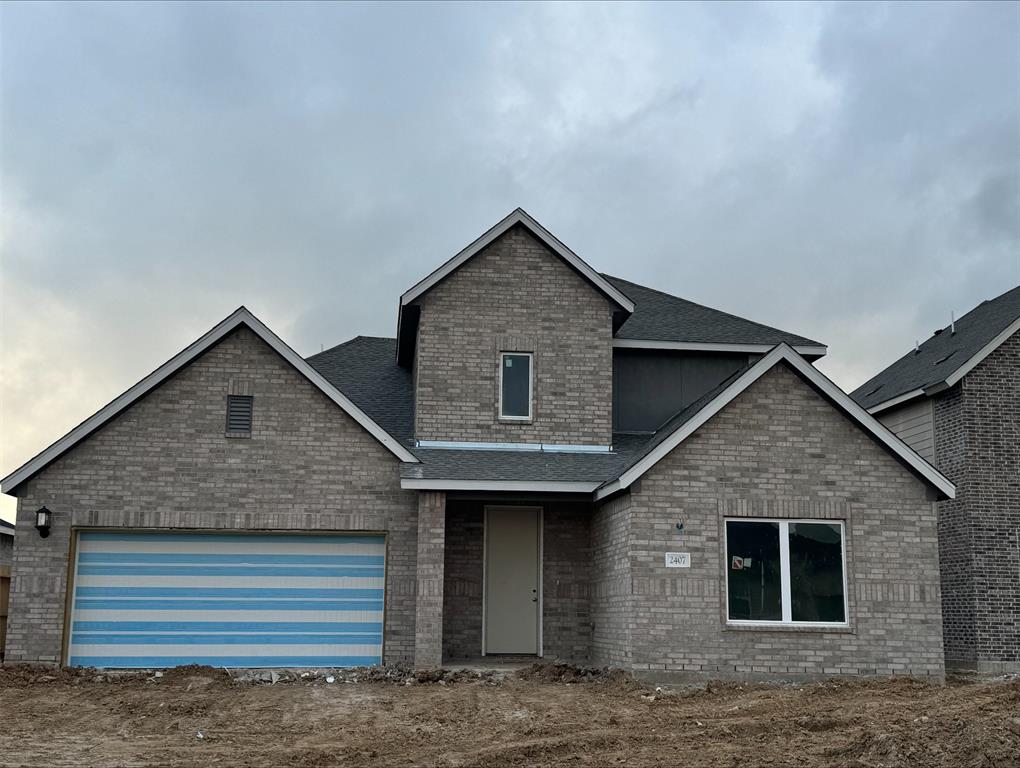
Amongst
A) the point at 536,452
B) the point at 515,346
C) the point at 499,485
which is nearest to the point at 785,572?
the point at 499,485

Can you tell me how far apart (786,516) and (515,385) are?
525 cm

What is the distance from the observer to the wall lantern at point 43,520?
15.5 m

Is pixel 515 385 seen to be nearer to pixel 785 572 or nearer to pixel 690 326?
pixel 690 326

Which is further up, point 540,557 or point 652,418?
point 652,418

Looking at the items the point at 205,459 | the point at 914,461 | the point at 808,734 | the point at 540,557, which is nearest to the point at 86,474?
the point at 205,459

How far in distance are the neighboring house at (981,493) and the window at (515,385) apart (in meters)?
7.09

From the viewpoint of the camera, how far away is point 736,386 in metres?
15.2

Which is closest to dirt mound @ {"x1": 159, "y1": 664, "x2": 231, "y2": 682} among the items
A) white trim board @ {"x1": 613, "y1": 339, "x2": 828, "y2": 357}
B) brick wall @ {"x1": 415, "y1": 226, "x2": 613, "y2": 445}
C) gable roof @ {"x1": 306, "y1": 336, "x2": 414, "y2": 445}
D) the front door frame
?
the front door frame

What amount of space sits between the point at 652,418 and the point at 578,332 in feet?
7.17

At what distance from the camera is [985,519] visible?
17953 millimetres

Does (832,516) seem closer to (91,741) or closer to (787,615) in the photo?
(787,615)

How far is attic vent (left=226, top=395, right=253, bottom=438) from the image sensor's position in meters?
16.3

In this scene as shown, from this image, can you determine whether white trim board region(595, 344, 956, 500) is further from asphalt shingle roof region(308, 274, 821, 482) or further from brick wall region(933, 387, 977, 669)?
brick wall region(933, 387, 977, 669)

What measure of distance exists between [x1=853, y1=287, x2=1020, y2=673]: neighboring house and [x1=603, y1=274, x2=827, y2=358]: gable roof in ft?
8.20
